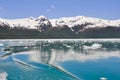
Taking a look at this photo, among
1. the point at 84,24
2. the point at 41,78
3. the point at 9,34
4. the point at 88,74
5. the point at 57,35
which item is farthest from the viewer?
the point at 84,24

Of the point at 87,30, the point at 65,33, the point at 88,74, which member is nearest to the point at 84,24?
the point at 87,30

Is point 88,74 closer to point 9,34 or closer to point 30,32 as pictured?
point 9,34

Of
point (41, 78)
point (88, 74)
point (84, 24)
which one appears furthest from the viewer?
point (84, 24)

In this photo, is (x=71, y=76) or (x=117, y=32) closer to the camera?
(x=71, y=76)

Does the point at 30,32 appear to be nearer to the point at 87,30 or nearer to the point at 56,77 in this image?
the point at 87,30

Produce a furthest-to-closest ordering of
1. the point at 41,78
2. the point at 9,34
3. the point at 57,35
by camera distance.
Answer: the point at 57,35 → the point at 9,34 → the point at 41,78

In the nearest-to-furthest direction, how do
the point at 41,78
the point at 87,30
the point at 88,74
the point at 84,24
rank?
the point at 41,78 < the point at 88,74 < the point at 87,30 < the point at 84,24

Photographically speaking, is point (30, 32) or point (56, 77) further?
point (30, 32)

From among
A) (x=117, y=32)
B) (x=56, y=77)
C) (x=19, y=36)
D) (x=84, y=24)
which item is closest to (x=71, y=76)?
(x=56, y=77)
